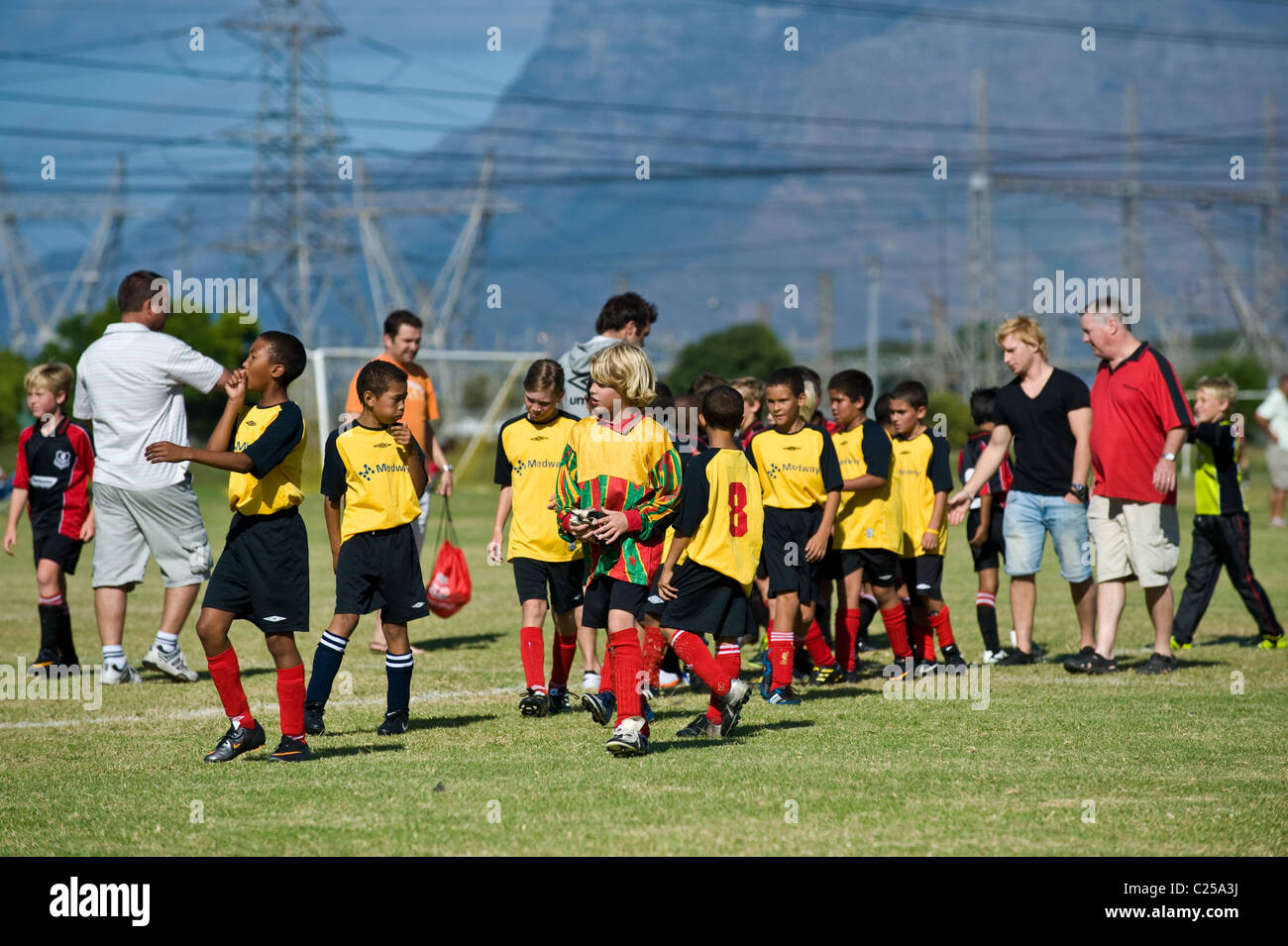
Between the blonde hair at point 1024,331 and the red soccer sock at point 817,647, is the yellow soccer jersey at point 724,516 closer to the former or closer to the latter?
the red soccer sock at point 817,647

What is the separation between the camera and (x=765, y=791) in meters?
5.49

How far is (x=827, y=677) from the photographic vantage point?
8688 millimetres

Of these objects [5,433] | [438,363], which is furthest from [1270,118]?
[5,433]

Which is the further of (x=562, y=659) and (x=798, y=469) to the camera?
(x=798, y=469)

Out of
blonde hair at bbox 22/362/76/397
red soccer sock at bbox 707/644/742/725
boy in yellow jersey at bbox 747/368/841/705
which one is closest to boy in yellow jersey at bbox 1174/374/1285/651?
boy in yellow jersey at bbox 747/368/841/705

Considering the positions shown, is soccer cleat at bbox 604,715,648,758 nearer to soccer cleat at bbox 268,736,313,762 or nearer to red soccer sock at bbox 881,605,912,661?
soccer cleat at bbox 268,736,313,762

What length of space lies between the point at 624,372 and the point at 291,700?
2.10 meters

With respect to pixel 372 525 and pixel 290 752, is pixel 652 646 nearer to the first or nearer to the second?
pixel 372 525

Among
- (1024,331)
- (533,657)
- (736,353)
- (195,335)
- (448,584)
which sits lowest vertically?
(533,657)

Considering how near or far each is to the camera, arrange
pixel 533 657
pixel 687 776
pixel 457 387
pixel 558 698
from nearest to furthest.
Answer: pixel 687 776, pixel 533 657, pixel 558 698, pixel 457 387

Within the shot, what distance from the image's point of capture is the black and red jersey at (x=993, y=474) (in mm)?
9805

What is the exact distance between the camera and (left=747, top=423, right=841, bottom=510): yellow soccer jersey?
8023 mm

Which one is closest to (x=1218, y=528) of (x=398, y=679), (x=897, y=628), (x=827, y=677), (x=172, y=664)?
(x=897, y=628)
